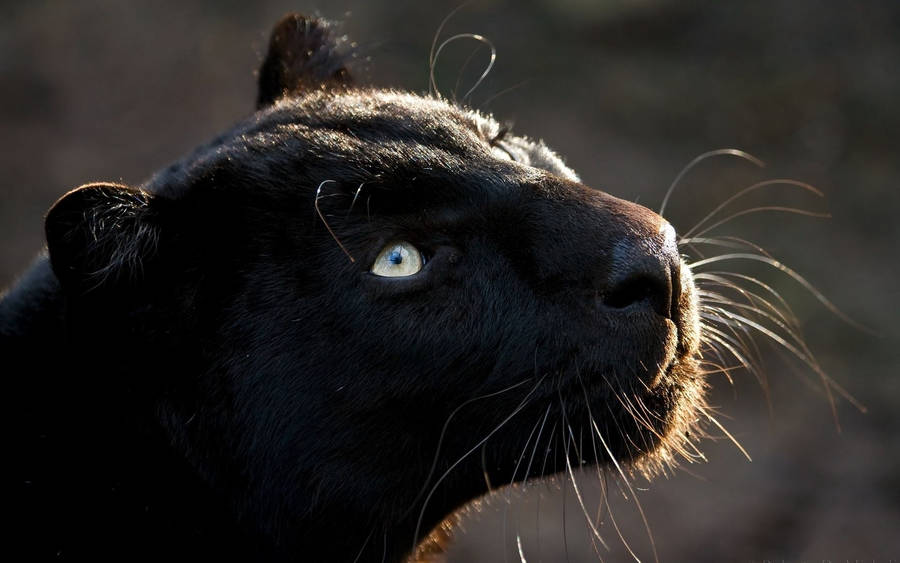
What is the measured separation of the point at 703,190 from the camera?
834 cm

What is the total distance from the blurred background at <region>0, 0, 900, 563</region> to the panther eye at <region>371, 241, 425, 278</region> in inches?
155

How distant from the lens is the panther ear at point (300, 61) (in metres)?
3.82

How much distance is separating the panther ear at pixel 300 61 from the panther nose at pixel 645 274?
5.20 feet

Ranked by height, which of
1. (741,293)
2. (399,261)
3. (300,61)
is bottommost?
(399,261)

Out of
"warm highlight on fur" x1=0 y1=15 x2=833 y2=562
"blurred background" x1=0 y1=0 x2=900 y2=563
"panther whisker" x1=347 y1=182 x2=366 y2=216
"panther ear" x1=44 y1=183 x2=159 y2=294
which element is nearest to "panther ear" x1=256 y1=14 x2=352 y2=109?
"warm highlight on fur" x1=0 y1=15 x2=833 y2=562

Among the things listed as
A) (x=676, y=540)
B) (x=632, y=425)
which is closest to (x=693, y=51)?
(x=676, y=540)

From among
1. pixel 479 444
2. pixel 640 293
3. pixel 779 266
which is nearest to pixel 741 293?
pixel 779 266

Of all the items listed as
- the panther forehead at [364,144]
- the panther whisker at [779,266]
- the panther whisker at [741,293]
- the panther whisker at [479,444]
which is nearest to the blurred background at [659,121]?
the panther whisker at [779,266]

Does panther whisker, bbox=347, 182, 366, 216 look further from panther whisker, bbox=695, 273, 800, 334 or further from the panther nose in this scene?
panther whisker, bbox=695, 273, 800, 334

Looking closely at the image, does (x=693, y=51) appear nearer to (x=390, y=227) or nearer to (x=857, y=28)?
(x=857, y=28)

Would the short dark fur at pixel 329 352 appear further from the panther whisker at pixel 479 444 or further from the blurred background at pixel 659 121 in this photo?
the blurred background at pixel 659 121

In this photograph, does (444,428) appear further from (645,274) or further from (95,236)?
(95,236)

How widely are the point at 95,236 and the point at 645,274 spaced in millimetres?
1499

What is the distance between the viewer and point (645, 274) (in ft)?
8.82
